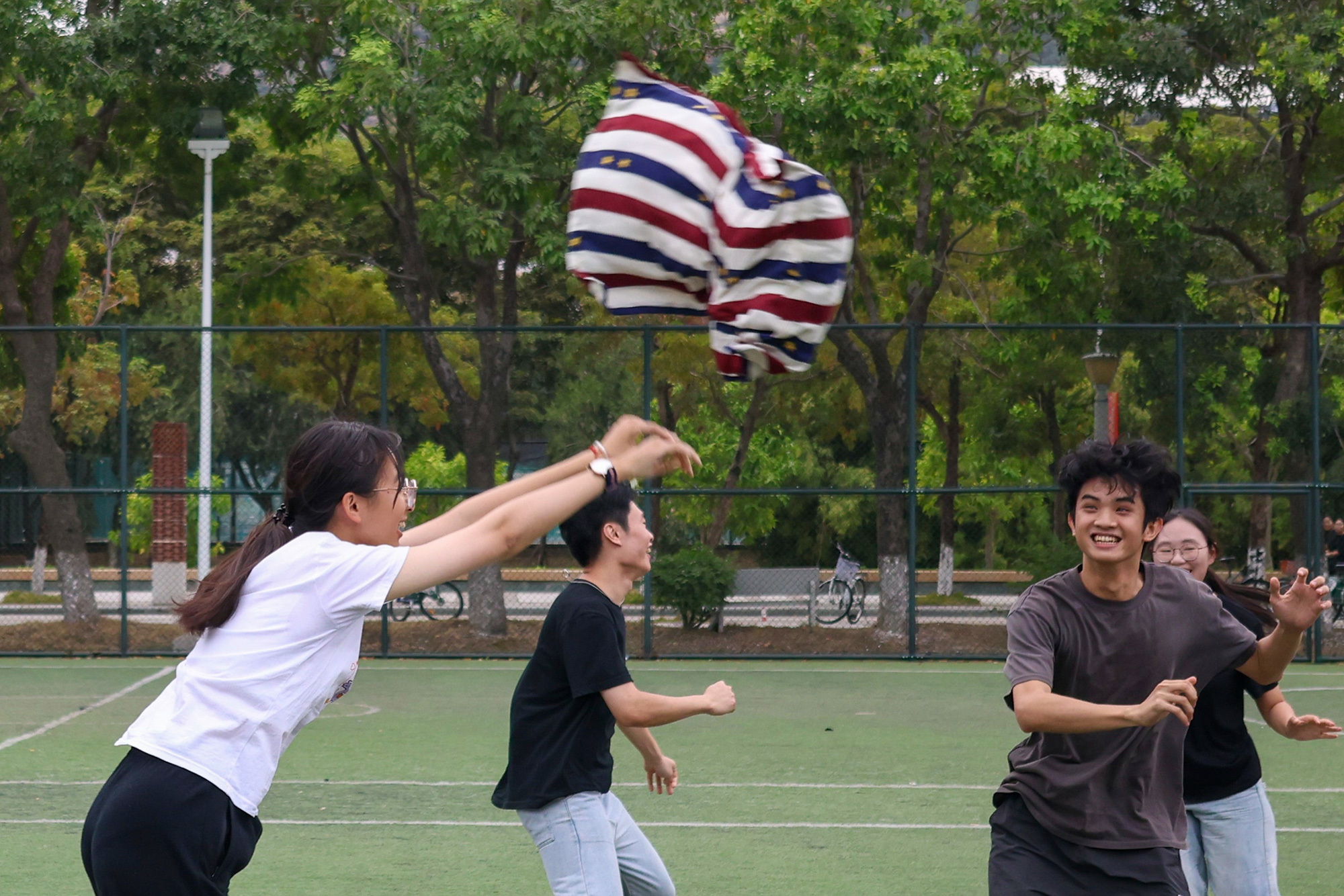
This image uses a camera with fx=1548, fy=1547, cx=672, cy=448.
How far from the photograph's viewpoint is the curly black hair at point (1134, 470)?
3.70 m

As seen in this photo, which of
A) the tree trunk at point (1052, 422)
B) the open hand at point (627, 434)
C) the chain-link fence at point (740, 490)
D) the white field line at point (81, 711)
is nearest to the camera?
the open hand at point (627, 434)

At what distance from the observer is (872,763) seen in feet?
31.4

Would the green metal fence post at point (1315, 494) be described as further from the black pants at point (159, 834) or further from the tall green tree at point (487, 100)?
the black pants at point (159, 834)

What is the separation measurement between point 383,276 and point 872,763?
17460 mm

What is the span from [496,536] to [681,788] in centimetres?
610

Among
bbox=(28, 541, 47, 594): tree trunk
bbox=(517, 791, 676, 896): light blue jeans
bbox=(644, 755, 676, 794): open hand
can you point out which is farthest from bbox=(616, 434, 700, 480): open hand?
bbox=(28, 541, 47, 594): tree trunk

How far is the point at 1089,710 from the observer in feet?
11.0

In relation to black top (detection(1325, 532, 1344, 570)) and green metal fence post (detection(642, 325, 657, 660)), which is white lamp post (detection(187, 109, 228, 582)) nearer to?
green metal fence post (detection(642, 325, 657, 660))

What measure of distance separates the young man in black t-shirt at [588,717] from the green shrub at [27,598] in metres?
12.7

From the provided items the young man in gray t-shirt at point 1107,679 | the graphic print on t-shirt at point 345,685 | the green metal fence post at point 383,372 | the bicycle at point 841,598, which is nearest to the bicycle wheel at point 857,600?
the bicycle at point 841,598

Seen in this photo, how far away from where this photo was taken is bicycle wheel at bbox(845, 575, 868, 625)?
15.1 m

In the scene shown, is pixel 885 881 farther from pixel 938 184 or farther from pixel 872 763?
pixel 938 184

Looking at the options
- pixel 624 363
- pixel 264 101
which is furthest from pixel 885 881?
pixel 264 101

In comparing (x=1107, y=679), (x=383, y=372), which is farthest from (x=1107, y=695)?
(x=383, y=372)
